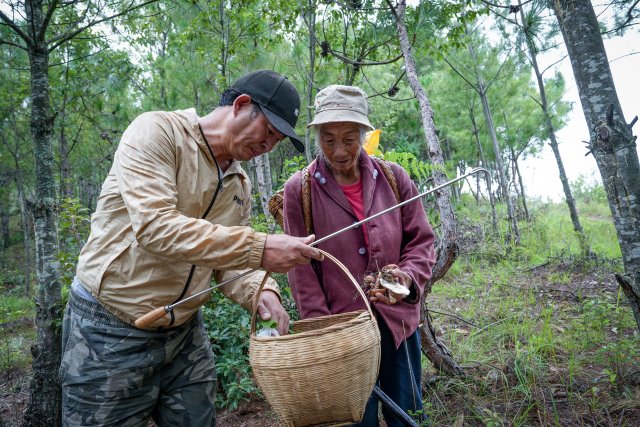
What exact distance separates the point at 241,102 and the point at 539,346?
9.00ft

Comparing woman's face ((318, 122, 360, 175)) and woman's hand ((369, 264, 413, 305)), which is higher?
woman's face ((318, 122, 360, 175))

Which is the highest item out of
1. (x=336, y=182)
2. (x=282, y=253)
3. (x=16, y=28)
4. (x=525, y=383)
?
(x=16, y=28)

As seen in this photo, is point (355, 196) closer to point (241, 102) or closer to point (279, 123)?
point (279, 123)

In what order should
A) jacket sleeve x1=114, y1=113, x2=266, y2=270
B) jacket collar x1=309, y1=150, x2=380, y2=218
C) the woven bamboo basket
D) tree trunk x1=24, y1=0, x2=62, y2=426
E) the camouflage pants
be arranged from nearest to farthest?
the woven bamboo basket < jacket sleeve x1=114, y1=113, x2=266, y2=270 < the camouflage pants < jacket collar x1=309, y1=150, x2=380, y2=218 < tree trunk x1=24, y1=0, x2=62, y2=426

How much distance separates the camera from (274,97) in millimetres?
1714

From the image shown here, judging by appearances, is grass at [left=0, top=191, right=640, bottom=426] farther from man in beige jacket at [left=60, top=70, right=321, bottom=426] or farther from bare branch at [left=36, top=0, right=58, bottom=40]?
bare branch at [left=36, top=0, right=58, bottom=40]

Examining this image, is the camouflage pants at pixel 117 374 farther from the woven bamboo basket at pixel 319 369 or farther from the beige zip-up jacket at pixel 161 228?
the woven bamboo basket at pixel 319 369

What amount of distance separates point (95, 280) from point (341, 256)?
3.32 ft

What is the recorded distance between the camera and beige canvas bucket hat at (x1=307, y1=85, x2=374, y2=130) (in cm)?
187

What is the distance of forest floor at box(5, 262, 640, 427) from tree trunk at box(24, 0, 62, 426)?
26.5 inches

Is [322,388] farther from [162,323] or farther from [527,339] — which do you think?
[527,339]

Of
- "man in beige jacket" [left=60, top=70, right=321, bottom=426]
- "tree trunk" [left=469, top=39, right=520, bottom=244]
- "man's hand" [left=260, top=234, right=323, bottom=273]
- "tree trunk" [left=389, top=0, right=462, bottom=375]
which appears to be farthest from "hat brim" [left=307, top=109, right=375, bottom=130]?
"tree trunk" [left=469, top=39, right=520, bottom=244]

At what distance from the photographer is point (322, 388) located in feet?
4.18

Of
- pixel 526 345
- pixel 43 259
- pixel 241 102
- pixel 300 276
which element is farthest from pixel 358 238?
pixel 43 259
